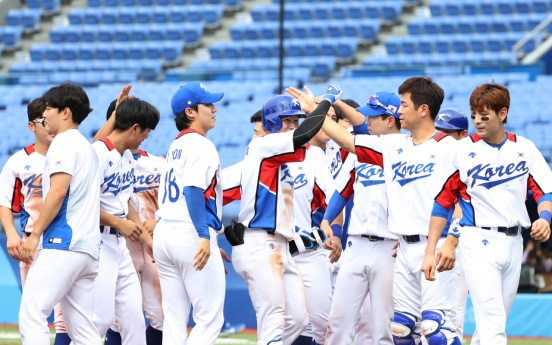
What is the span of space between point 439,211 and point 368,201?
2.87ft

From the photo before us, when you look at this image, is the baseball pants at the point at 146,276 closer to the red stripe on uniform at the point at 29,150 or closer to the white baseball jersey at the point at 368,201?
the red stripe on uniform at the point at 29,150

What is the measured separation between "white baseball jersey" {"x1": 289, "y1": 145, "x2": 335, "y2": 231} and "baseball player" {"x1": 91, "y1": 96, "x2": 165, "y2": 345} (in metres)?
1.10

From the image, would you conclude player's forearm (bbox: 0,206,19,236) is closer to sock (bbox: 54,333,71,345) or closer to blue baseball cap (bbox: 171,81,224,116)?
sock (bbox: 54,333,71,345)

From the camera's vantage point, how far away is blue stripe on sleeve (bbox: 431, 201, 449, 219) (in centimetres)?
560

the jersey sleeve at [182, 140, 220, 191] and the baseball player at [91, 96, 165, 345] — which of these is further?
the baseball player at [91, 96, 165, 345]

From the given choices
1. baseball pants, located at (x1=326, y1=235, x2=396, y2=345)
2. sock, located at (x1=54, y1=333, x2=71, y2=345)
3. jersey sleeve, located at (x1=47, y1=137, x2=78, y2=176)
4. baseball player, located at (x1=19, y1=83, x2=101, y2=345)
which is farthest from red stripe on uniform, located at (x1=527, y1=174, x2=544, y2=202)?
sock, located at (x1=54, y1=333, x2=71, y2=345)

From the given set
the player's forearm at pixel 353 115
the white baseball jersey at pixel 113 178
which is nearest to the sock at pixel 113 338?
the white baseball jersey at pixel 113 178

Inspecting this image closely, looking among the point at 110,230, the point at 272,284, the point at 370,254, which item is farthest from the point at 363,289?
the point at 110,230

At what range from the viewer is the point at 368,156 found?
19.7ft

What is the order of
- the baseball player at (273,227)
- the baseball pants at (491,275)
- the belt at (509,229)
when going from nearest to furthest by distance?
1. the baseball pants at (491,275)
2. the belt at (509,229)
3. the baseball player at (273,227)

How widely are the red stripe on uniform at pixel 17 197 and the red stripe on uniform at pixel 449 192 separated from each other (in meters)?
2.88

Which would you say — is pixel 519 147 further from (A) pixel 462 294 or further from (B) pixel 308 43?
(B) pixel 308 43

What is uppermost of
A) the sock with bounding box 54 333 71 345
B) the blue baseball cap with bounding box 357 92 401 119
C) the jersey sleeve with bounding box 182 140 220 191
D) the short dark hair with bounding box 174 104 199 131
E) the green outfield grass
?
the blue baseball cap with bounding box 357 92 401 119

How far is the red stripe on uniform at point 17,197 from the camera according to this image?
6.16m
